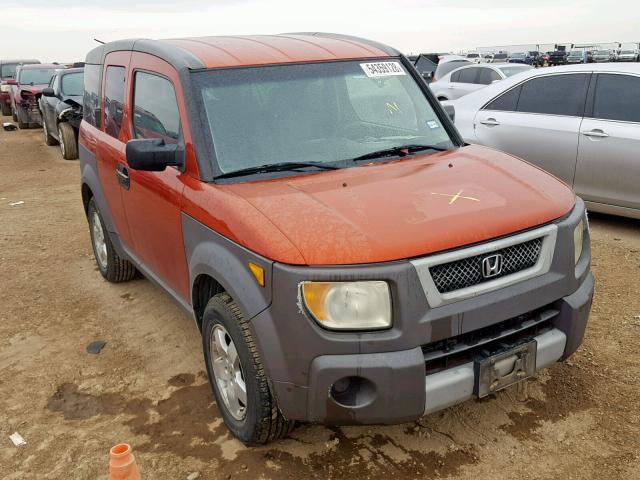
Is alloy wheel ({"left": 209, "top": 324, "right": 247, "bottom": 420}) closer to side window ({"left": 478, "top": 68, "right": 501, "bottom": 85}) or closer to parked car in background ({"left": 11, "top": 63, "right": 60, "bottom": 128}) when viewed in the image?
side window ({"left": 478, "top": 68, "right": 501, "bottom": 85})

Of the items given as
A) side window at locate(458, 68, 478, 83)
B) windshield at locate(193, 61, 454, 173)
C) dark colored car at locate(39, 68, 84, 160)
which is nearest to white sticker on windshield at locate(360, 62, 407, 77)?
windshield at locate(193, 61, 454, 173)

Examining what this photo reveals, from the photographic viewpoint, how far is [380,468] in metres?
2.79

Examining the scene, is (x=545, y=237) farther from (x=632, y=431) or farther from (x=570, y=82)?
(x=570, y=82)

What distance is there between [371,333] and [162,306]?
2.81m

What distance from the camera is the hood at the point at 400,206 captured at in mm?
2381

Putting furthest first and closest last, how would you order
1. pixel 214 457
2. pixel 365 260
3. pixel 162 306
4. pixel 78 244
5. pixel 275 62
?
pixel 78 244
pixel 162 306
pixel 275 62
pixel 214 457
pixel 365 260

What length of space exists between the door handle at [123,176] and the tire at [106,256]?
846mm

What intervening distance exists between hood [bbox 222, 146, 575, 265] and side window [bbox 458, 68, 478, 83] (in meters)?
11.7

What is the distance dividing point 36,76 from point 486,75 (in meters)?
11.7

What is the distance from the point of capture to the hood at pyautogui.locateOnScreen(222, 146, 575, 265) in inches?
93.7

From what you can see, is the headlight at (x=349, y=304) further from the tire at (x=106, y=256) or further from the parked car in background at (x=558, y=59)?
the parked car in background at (x=558, y=59)

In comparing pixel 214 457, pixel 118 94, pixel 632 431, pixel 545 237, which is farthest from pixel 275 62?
pixel 632 431

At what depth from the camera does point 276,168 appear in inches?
120

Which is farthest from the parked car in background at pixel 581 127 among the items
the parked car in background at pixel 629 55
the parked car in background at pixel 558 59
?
the parked car in background at pixel 629 55
